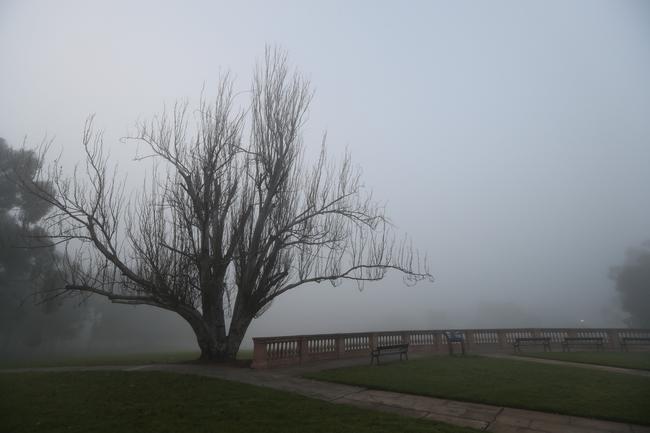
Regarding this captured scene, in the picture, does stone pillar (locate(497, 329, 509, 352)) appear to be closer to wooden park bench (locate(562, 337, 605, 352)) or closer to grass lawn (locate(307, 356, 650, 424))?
wooden park bench (locate(562, 337, 605, 352))

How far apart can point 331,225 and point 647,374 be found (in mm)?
12301

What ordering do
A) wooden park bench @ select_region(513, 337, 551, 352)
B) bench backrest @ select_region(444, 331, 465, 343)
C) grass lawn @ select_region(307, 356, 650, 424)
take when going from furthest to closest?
wooden park bench @ select_region(513, 337, 551, 352) → bench backrest @ select_region(444, 331, 465, 343) → grass lawn @ select_region(307, 356, 650, 424)

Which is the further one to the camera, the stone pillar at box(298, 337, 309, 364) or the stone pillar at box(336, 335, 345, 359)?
the stone pillar at box(336, 335, 345, 359)

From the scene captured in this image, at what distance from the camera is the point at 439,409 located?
7.21m

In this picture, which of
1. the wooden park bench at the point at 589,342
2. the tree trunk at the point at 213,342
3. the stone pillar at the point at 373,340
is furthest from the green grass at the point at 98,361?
the wooden park bench at the point at 589,342

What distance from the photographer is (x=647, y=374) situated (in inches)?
454

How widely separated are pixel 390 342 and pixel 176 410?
1236 centimetres

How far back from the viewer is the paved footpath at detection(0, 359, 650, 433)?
20.0 feet

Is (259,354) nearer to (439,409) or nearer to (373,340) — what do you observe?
(373,340)

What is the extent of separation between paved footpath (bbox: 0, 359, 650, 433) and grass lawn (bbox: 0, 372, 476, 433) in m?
0.65

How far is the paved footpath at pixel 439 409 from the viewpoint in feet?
20.0

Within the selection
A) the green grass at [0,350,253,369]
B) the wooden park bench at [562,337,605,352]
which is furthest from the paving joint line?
the wooden park bench at [562,337,605,352]

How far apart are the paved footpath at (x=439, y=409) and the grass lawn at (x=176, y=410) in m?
0.65

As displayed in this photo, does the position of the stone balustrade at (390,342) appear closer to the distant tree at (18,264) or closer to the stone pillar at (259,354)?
the stone pillar at (259,354)
